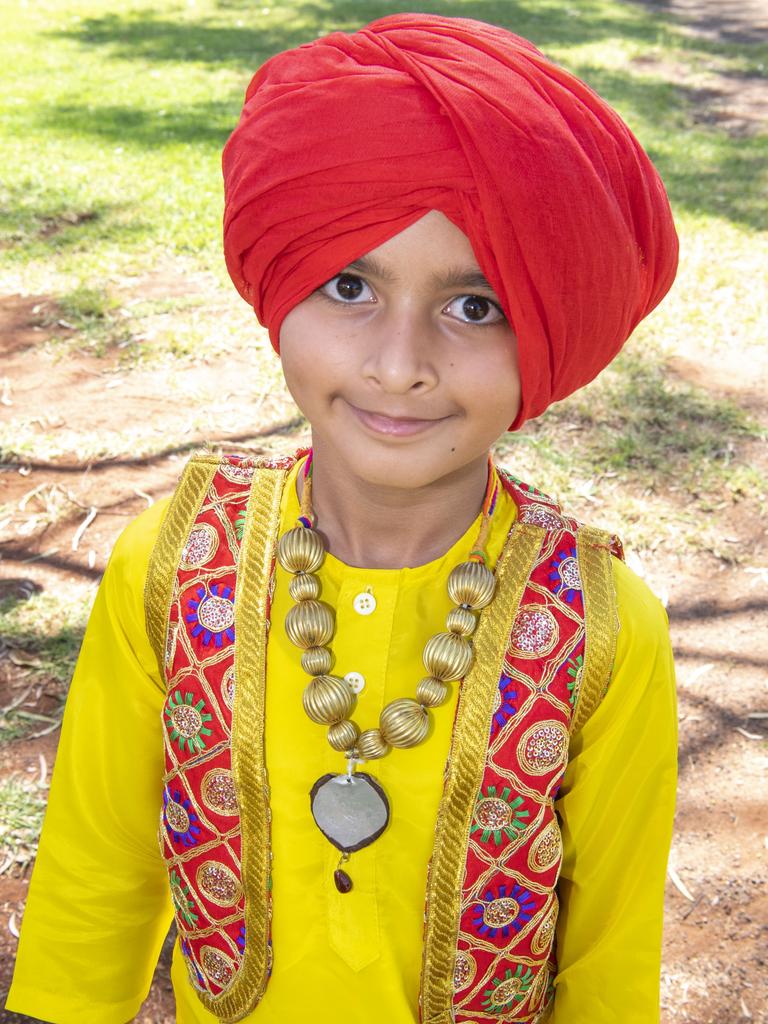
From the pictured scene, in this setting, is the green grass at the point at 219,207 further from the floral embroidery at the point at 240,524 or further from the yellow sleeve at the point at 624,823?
the floral embroidery at the point at 240,524

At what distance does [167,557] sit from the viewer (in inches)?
66.4

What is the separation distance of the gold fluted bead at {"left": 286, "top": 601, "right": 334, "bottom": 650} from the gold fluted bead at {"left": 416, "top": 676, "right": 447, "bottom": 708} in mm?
163

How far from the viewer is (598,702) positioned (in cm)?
163

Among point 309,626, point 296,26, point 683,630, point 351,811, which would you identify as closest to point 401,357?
point 309,626

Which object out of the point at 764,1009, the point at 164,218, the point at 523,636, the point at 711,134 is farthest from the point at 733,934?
the point at 711,134

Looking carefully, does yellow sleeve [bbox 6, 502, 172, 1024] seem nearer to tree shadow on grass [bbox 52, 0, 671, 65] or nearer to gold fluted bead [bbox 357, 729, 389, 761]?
gold fluted bead [bbox 357, 729, 389, 761]

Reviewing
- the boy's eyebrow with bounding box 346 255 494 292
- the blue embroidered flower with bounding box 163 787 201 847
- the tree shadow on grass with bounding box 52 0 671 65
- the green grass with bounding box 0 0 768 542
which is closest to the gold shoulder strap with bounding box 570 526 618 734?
the boy's eyebrow with bounding box 346 255 494 292

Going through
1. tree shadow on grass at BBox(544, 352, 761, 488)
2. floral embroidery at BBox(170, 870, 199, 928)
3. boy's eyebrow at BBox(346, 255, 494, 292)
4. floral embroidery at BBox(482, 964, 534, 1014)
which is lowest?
tree shadow on grass at BBox(544, 352, 761, 488)

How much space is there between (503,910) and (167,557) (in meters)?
0.77

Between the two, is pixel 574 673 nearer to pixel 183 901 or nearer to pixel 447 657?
pixel 447 657

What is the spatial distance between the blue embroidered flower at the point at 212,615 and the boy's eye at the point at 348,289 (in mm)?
504

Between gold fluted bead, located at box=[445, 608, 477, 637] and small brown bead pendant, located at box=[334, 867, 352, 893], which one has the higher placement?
gold fluted bead, located at box=[445, 608, 477, 637]

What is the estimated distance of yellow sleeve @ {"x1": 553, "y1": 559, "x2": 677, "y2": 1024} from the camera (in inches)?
65.1

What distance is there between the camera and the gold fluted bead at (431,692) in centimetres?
160
